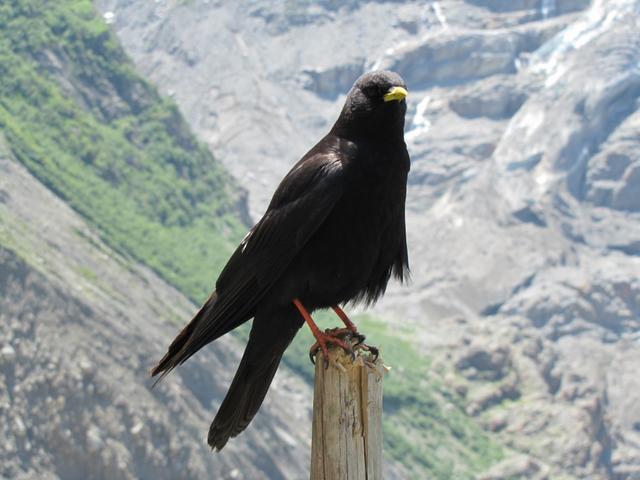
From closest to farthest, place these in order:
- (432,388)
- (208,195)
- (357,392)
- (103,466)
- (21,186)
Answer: (357,392), (103,466), (21,186), (432,388), (208,195)

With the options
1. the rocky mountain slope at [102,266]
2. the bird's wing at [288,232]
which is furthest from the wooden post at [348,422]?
the rocky mountain slope at [102,266]

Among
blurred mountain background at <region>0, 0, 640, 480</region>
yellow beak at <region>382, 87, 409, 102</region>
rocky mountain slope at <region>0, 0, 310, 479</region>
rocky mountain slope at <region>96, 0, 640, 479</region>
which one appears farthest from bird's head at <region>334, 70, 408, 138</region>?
rocky mountain slope at <region>96, 0, 640, 479</region>

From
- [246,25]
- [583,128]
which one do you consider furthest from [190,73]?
[583,128]

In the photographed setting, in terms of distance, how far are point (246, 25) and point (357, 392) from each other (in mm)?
169998

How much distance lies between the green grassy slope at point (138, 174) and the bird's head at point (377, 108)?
74.4 m

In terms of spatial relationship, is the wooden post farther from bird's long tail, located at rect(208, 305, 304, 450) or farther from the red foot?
bird's long tail, located at rect(208, 305, 304, 450)

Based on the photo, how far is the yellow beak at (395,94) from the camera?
893cm

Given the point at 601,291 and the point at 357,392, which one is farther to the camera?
the point at 601,291

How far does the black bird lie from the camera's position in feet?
28.2

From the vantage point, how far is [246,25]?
572 ft

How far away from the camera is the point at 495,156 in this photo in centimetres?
14925

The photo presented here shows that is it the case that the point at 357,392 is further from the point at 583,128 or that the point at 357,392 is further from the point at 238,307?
the point at 583,128

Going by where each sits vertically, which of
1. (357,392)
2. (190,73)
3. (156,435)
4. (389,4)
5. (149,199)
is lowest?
(389,4)

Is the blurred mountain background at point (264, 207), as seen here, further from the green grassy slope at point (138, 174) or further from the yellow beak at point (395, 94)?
the yellow beak at point (395, 94)
